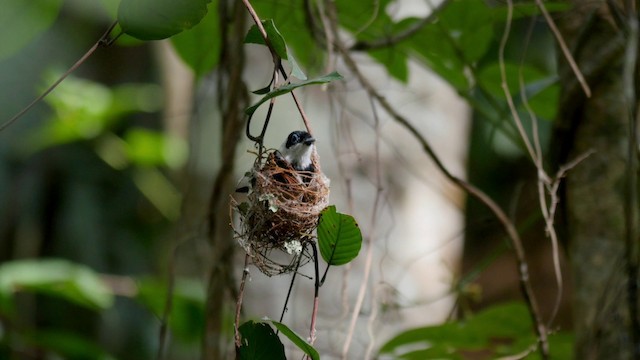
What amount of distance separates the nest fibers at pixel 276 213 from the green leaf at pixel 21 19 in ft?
1.14

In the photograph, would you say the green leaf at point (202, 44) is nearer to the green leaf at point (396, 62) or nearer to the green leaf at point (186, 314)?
the green leaf at point (396, 62)

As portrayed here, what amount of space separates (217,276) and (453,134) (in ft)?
4.67

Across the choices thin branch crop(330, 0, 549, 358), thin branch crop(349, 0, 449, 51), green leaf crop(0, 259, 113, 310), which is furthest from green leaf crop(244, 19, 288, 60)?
green leaf crop(0, 259, 113, 310)

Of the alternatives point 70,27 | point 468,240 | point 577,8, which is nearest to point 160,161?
point 70,27

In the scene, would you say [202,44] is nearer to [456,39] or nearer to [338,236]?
[456,39]

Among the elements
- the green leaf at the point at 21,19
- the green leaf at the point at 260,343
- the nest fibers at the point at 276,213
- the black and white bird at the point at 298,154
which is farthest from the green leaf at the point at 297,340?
the green leaf at the point at 21,19

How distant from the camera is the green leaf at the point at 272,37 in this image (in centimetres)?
81

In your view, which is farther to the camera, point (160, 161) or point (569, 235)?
point (160, 161)

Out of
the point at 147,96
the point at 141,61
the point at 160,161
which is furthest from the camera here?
the point at 141,61

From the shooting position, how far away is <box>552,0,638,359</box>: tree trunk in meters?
1.39

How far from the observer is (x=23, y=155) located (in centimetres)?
420

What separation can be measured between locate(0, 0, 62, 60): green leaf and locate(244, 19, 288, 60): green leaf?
15.1 inches

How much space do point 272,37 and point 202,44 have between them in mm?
883

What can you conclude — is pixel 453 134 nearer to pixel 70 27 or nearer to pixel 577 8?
pixel 577 8
